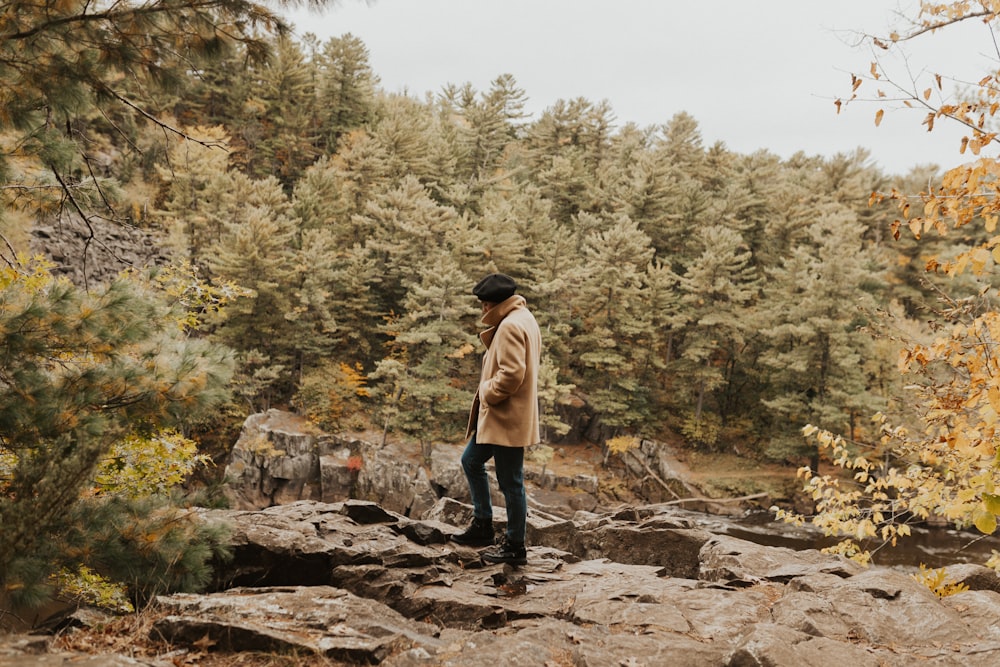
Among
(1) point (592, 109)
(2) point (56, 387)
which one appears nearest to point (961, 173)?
(2) point (56, 387)

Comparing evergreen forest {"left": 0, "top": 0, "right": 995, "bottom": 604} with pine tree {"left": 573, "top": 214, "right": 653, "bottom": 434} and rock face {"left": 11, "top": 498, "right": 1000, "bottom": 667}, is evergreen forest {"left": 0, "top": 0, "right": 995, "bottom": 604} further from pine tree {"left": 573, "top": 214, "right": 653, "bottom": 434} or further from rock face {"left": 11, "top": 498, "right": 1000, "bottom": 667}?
rock face {"left": 11, "top": 498, "right": 1000, "bottom": 667}

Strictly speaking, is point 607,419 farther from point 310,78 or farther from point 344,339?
point 310,78

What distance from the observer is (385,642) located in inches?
97.3

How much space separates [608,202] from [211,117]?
21.9 m

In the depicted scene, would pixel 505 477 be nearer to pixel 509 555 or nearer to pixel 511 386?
pixel 511 386

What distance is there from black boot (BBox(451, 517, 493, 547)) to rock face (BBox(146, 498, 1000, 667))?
0.09m

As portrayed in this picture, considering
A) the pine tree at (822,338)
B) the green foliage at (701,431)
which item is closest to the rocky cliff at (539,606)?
the pine tree at (822,338)

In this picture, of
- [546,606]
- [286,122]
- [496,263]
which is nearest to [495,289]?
[546,606]

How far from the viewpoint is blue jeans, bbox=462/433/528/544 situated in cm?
373

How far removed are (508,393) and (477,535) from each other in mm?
1640

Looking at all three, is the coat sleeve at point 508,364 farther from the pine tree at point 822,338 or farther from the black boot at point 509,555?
the pine tree at point 822,338

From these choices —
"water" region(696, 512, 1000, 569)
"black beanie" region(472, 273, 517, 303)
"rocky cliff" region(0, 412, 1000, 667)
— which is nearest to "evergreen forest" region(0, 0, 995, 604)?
"rocky cliff" region(0, 412, 1000, 667)

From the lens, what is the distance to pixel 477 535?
181 inches

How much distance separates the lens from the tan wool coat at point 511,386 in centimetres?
357
